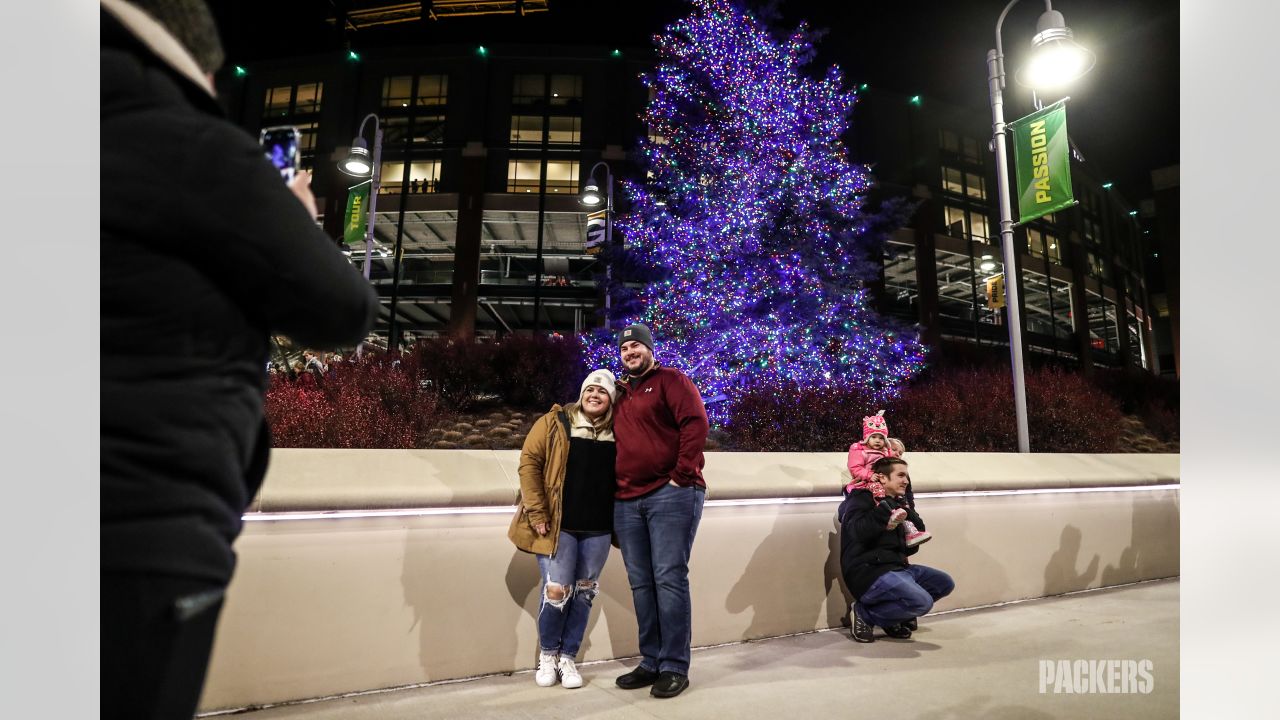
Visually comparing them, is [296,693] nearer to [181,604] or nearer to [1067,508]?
[181,604]

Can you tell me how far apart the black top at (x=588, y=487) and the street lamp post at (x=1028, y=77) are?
6008 mm

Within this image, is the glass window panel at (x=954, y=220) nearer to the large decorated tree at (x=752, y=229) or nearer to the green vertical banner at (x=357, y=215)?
the large decorated tree at (x=752, y=229)

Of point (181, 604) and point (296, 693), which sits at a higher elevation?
point (181, 604)

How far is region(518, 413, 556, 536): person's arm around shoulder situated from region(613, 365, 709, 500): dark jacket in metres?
0.42

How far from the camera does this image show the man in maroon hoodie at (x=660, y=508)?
3818 millimetres

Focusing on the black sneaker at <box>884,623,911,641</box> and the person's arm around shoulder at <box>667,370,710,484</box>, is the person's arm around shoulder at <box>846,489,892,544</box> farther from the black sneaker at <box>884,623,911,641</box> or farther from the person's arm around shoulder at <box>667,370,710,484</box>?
the person's arm around shoulder at <box>667,370,710,484</box>

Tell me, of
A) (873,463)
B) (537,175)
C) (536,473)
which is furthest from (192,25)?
(537,175)

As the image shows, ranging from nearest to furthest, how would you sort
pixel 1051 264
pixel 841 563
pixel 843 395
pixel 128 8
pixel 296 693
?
pixel 128 8 → pixel 296 693 → pixel 841 563 → pixel 843 395 → pixel 1051 264

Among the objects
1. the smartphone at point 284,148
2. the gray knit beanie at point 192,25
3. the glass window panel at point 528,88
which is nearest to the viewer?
the gray knit beanie at point 192,25

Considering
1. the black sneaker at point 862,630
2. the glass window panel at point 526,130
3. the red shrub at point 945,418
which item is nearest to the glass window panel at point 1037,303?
the glass window panel at point 526,130

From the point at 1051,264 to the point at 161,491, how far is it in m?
37.3
